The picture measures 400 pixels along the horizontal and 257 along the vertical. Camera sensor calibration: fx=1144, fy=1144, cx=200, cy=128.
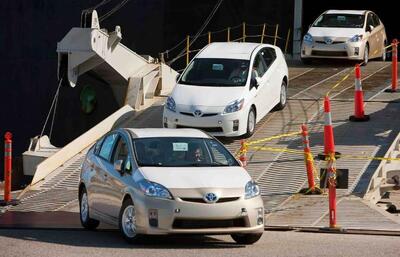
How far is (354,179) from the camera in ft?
59.7

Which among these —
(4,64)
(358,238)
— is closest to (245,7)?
(4,64)

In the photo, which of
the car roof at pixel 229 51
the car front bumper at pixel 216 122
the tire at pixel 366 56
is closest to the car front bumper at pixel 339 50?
the tire at pixel 366 56

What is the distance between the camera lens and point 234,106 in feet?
69.2

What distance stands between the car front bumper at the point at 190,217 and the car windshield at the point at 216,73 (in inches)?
353

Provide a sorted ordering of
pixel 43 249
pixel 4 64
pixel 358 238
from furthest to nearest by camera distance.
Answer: pixel 4 64 → pixel 358 238 → pixel 43 249

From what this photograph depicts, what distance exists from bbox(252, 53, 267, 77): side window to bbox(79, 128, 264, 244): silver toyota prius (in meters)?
7.66

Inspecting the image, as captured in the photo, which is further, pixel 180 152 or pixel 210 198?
pixel 180 152

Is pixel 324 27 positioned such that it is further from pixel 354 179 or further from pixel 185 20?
pixel 354 179

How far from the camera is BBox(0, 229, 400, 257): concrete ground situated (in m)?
12.7

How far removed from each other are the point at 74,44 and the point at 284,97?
4674mm

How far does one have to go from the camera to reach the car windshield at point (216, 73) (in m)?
22.0

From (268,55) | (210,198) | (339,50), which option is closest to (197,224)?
(210,198)

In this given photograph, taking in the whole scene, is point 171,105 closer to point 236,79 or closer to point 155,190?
point 236,79

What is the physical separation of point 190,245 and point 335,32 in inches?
684
